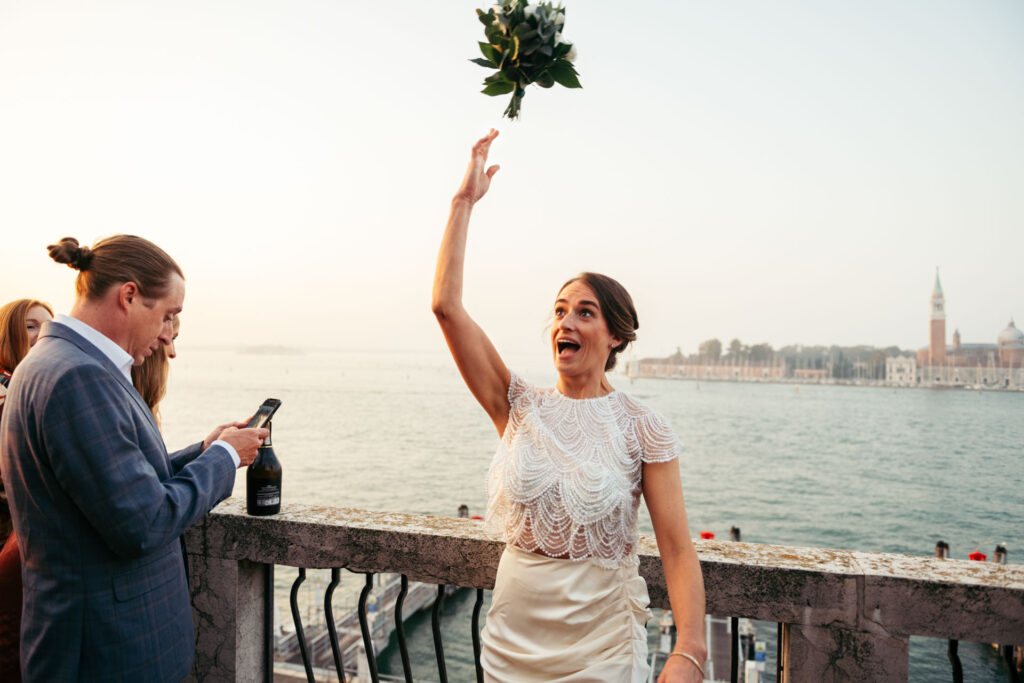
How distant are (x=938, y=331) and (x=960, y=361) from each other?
26.5 metres

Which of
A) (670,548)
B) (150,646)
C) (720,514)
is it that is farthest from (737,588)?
(720,514)

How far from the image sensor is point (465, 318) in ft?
6.82

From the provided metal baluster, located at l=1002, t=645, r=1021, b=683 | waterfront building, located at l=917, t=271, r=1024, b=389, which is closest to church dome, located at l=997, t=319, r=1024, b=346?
waterfront building, located at l=917, t=271, r=1024, b=389

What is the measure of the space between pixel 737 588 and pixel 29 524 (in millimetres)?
2318

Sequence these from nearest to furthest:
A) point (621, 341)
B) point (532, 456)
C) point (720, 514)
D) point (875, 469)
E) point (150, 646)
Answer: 1. point (150, 646)
2. point (532, 456)
3. point (621, 341)
4. point (720, 514)
5. point (875, 469)

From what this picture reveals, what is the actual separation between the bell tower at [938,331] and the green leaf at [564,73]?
446 feet

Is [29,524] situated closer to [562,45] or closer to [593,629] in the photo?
[593,629]

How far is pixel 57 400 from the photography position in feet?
5.52

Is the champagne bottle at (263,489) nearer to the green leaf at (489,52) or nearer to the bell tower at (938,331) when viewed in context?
the green leaf at (489,52)

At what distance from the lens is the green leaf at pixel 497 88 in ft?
7.13

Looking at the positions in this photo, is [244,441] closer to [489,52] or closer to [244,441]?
[244,441]

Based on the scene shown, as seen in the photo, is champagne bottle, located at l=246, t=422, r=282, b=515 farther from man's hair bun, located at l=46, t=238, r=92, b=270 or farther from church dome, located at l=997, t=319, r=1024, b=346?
church dome, located at l=997, t=319, r=1024, b=346

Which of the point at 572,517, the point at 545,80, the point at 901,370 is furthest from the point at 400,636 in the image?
the point at 901,370

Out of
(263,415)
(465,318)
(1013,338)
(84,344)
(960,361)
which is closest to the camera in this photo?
(84,344)
